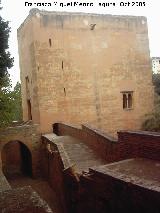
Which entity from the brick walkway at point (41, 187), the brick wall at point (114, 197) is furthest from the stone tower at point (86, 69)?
the brick wall at point (114, 197)

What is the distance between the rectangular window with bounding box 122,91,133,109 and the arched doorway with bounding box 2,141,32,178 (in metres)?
8.51

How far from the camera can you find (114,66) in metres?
22.8

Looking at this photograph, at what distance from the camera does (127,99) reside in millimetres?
23344

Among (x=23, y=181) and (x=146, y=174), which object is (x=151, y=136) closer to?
(x=146, y=174)

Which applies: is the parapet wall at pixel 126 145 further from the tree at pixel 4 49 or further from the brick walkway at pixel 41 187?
the tree at pixel 4 49

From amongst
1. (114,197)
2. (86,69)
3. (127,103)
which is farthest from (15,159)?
(114,197)

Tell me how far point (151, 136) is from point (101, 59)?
15185 millimetres

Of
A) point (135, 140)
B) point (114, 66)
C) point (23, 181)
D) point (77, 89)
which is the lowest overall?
point (23, 181)

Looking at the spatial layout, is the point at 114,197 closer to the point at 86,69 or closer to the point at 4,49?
the point at 4,49

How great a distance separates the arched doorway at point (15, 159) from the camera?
2264cm

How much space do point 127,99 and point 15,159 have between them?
399 inches

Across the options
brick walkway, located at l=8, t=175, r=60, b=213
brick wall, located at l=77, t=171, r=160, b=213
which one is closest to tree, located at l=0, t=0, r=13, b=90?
brick wall, located at l=77, t=171, r=160, b=213

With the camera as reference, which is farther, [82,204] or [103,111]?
[103,111]

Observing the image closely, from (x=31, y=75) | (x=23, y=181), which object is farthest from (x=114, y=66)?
(x=23, y=181)
